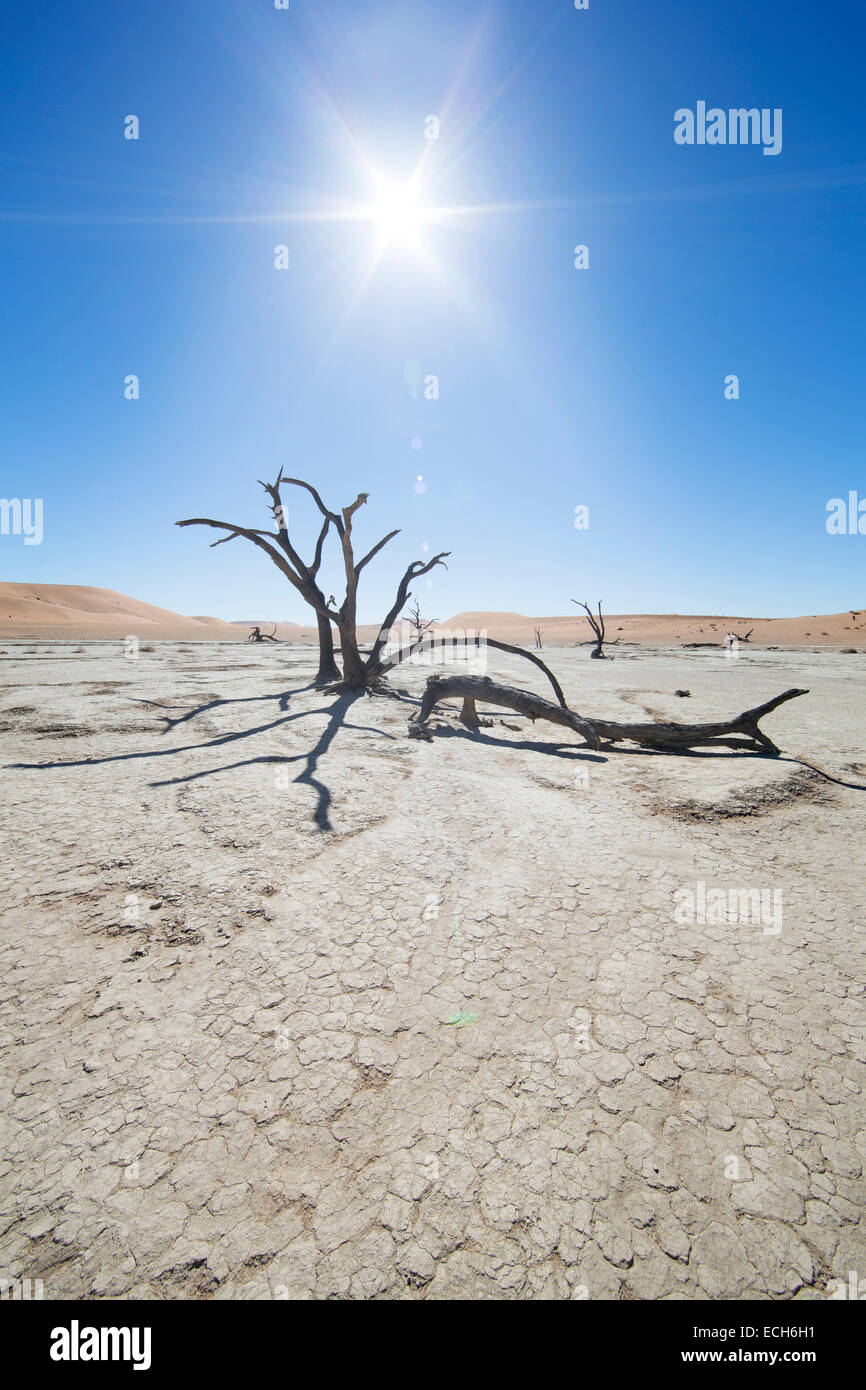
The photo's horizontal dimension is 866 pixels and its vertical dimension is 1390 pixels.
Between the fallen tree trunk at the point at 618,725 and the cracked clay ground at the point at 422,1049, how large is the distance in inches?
59.6

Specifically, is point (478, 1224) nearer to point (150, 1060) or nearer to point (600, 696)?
point (150, 1060)

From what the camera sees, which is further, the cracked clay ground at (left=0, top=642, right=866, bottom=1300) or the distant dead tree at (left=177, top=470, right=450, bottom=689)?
the distant dead tree at (left=177, top=470, right=450, bottom=689)

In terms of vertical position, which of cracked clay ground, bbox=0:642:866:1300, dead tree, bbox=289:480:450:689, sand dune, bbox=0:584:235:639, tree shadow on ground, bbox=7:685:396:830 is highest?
sand dune, bbox=0:584:235:639

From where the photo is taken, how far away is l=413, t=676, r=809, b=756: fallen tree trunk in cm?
502

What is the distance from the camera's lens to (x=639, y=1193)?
126 centimetres

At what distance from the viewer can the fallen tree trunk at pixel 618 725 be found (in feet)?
16.5

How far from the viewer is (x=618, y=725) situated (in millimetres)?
5430

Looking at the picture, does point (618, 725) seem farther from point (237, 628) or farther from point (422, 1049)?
point (237, 628)

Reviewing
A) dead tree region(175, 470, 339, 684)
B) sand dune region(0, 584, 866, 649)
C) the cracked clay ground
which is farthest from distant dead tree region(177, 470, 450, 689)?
sand dune region(0, 584, 866, 649)

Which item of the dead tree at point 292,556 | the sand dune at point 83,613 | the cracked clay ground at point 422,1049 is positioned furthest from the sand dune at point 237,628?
the cracked clay ground at point 422,1049

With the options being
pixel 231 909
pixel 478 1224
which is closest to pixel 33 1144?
pixel 231 909

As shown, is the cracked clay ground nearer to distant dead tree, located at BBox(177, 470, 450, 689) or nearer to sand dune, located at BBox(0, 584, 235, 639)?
distant dead tree, located at BBox(177, 470, 450, 689)

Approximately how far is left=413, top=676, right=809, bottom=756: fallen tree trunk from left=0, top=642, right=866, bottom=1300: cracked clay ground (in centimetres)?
151

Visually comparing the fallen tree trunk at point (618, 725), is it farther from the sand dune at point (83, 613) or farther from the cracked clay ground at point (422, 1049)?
the sand dune at point (83, 613)
